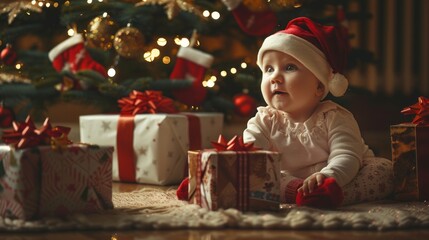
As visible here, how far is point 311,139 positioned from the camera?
1.61m

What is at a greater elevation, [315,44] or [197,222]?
[315,44]

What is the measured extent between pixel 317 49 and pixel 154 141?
560 millimetres

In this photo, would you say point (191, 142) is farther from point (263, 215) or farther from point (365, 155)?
point (263, 215)

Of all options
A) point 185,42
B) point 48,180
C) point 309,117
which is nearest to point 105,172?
point 48,180

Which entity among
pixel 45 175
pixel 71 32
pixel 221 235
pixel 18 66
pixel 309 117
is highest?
pixel 71 32

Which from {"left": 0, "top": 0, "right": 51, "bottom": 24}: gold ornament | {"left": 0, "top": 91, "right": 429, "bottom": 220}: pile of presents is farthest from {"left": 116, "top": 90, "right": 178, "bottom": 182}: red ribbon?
{"left": 0, "top": 91, "right": 429, "bottom": 220}: pile of presents

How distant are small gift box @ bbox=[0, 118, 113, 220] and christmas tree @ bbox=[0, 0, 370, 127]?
2.68 feet

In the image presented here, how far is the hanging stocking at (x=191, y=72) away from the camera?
227 centimetres

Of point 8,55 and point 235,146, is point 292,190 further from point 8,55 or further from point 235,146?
point 8,55

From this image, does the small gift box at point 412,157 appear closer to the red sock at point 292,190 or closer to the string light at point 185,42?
the red sock at point 292,190

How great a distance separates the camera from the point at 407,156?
159 cm

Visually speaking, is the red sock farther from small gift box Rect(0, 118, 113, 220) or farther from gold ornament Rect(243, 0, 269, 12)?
gold ornament Rect(243, 0, 269, 12)

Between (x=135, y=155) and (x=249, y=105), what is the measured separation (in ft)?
2.28

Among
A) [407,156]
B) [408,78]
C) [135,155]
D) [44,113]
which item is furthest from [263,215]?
[408,78]
